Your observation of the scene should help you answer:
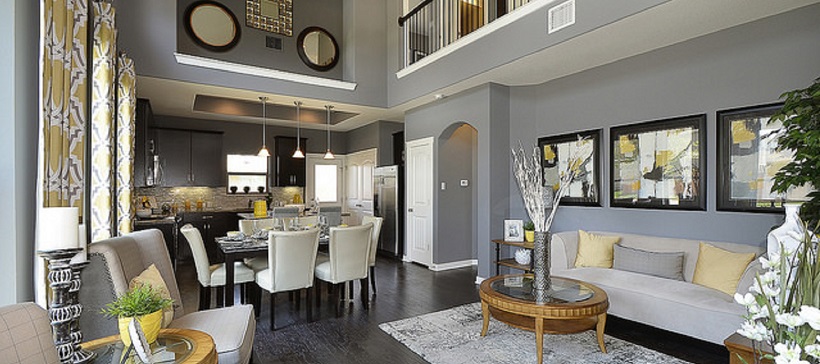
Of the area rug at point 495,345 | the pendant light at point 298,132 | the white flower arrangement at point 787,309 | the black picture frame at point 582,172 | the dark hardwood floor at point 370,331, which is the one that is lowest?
the dark hardwood floor at point 370,331

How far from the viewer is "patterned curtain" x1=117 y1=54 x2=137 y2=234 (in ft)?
12.8

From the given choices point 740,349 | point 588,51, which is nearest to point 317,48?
point 588,51

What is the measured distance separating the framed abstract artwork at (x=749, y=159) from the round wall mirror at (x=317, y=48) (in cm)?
577

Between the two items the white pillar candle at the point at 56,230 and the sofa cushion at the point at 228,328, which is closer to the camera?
the white pillar candle at the point at 56,230

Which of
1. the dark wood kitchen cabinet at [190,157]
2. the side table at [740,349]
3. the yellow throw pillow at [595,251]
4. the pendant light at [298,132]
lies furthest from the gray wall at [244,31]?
the side table at [740,349]

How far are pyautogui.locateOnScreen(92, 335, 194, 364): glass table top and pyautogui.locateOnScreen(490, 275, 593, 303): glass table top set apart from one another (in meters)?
2.23

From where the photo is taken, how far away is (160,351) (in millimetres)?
1755

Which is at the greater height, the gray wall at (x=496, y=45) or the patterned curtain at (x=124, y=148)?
the gray wall at (x=496, y=45)

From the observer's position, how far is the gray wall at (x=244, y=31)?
182 inches

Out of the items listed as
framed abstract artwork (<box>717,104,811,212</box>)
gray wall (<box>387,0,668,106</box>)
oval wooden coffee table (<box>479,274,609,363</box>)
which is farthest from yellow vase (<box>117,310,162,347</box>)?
framed abstract artwork (<box>717,104,811,212</box>)

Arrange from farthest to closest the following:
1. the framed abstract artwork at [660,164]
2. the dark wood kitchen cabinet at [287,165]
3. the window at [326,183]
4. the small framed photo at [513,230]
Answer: the window at [326,183] → the dark wood kitchen cabinet at [287,165] → the small framed photo at [513,230] → the framed abstract artwork at [660,164]

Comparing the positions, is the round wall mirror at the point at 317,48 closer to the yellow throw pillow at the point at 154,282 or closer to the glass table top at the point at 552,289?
the glass table top at the point at 552,289

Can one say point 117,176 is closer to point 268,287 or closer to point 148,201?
point 268,287

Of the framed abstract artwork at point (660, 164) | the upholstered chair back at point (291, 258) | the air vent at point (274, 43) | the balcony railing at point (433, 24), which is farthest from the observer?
the air vent at point (274, 43)
